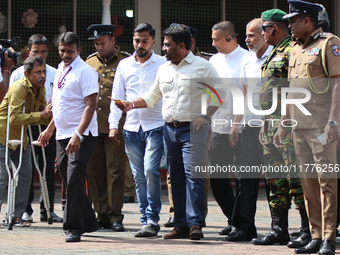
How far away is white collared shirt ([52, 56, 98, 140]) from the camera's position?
630cm

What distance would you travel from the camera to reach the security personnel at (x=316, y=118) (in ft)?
17.6

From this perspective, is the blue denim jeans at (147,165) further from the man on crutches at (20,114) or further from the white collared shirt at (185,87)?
the man on crutches at (20,114)

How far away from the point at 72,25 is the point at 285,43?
8003 mm

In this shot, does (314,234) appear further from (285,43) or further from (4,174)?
(4,174)

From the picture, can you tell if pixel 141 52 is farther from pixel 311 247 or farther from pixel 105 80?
pixel 311 247

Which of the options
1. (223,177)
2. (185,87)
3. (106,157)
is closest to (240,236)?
(223,177)

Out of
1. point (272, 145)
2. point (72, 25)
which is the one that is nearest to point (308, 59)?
point (272, 145)

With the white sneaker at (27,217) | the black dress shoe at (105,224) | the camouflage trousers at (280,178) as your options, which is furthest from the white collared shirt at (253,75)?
the white sneaker at (27,217)

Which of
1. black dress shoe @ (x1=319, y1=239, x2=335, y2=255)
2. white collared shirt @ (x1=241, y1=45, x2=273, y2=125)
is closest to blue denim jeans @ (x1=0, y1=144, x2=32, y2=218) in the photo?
white collared shirt @ (x1=241, y1=45, x2=273, y2=125)

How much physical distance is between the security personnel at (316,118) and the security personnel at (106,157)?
2494 millimetres

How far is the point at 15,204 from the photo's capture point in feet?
24.4

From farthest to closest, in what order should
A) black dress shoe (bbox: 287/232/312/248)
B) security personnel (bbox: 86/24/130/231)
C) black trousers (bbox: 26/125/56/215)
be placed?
black trousers (bbox: 26/125/56/215) → security personnel (bbox: 86/24/130/231) → black dress shoe (bbox: 287/232/312/248)

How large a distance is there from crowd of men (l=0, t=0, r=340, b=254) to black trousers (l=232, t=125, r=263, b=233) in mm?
11

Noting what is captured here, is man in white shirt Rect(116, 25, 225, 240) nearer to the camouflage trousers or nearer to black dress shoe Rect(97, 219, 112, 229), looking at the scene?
the camouflage trousers
